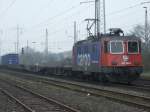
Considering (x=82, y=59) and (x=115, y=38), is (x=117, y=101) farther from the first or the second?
(x=82, y=59)

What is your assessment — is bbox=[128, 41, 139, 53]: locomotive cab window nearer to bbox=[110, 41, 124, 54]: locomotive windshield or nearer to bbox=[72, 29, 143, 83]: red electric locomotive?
bbox=[72, 29, 143, 83]: red electric locomotive

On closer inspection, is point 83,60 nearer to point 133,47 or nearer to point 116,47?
point 116,47

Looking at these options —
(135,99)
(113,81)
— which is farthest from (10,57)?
(135,99)

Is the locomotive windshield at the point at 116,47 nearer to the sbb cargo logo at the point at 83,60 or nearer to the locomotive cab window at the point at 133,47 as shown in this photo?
the locomotive cab window at the point at 133,47

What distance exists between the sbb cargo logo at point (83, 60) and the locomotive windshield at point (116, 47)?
3.11 m

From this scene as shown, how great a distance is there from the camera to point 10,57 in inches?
2874

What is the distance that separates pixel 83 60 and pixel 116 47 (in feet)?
15.7

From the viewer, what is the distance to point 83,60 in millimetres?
30328

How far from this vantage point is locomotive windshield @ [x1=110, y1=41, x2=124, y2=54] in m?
26.0

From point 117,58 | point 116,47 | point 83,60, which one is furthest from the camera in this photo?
point 83,60

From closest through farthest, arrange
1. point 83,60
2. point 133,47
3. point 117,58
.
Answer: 1. point 117,58
2. point 133,47
3. point 83,60

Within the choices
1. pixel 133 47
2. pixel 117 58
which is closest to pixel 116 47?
pixel 117 58

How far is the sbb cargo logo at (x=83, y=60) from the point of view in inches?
1137

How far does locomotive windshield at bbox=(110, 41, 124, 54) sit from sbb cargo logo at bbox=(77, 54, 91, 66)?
311 cm
